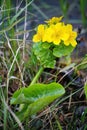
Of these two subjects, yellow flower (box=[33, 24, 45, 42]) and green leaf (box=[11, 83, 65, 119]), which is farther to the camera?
yellow flower (box=[33, 24, 45, 42])

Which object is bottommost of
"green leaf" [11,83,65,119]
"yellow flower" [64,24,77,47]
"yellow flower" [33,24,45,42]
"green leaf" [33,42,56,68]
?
"green leaf" [11,83,65,119]

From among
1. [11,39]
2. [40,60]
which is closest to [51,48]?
[40,60]

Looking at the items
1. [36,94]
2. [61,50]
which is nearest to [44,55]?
[61,50]

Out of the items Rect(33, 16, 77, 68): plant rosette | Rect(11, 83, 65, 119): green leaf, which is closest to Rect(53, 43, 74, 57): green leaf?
Rect(33, 16, 77, 68): plant rosette

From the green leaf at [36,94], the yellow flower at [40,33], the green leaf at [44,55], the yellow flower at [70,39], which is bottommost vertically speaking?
the green leaf at [36,94]

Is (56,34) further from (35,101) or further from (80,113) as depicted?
(80,113)

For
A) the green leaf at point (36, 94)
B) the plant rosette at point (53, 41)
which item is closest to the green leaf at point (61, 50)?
the plant rosette at point (53, 41)

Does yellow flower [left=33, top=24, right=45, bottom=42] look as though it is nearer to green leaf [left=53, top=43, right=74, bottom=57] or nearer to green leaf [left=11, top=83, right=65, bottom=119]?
green leaf [left=53, top=43, right=74, bottom=57]

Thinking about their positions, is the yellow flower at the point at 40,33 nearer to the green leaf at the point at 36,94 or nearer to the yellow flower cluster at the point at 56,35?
the yellow flower cluster at the point at 56,35

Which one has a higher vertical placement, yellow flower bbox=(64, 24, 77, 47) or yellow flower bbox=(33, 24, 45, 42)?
yellow flower bbox=(33, 24, 45, 42)
